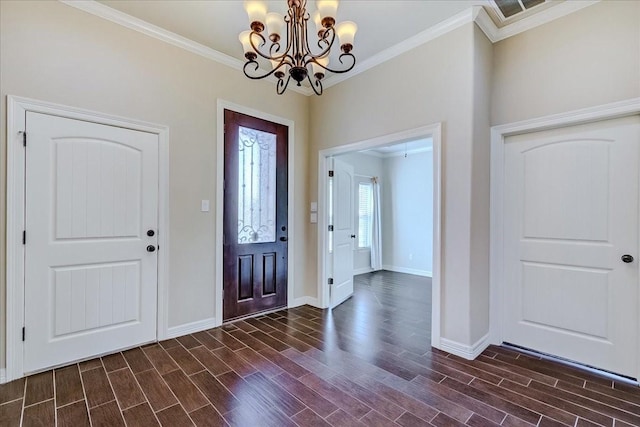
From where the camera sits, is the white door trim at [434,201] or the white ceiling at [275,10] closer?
the white ceiling at [275,10]

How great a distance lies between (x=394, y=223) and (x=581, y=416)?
16.7ft

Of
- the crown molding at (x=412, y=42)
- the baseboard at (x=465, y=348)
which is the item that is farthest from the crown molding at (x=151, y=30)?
the baseboard at (x=465, y=348)

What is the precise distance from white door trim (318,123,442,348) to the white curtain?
9.17 feet

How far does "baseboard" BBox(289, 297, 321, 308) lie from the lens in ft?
13.2

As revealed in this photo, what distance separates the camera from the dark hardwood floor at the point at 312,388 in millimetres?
1859

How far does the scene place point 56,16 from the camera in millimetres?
2402

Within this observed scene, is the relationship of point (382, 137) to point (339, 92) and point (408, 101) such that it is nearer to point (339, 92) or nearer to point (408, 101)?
point (408, 101)

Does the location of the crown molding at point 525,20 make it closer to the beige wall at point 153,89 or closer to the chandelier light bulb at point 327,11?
the chandelier light bulb at point 327,11

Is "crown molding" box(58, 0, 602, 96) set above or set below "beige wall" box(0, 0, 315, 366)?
above

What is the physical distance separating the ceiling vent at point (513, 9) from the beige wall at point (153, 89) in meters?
2.43

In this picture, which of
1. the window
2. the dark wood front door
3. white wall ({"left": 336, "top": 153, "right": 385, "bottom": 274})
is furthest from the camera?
the window

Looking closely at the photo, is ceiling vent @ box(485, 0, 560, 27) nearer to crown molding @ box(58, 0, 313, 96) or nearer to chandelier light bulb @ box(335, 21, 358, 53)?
chandelier light bulb @ box(335, 21, 358, 53)

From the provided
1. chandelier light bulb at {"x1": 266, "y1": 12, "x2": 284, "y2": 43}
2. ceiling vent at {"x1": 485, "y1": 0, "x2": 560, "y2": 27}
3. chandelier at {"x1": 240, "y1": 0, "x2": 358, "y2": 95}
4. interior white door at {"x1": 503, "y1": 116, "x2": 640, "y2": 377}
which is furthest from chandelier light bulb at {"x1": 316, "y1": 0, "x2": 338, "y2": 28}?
interior white door at {"x1": 503, "y1": 116, "x2": 640, "y2": 377}

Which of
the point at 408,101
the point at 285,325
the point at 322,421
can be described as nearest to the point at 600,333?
the point at 322,421
